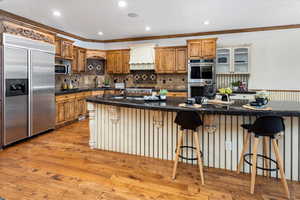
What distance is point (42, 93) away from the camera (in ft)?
13.0

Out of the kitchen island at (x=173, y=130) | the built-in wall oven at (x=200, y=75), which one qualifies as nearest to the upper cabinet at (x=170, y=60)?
the built-in wall oven at (x=200, y=75)

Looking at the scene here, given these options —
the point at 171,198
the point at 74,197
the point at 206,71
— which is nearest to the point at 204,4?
the point at 206,71

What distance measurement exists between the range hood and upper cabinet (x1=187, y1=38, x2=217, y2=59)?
4.31 feet

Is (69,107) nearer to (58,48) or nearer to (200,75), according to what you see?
(58,48)

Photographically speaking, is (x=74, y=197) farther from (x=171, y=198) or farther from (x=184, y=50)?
(x=184, y=50)

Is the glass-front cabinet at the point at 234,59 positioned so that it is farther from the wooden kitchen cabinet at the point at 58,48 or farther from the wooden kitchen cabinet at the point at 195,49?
the wooden kitchen cabinet at the point at 58,48

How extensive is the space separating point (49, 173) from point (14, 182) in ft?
1.25

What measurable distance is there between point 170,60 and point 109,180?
4.47m

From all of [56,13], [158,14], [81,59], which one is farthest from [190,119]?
[81,59]

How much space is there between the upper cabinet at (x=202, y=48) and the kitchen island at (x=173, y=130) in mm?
2784

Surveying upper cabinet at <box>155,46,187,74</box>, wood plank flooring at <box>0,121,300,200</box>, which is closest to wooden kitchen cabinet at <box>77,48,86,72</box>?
upper cabinet at <box>155,46,187,74</box>

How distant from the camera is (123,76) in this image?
22.6 feet

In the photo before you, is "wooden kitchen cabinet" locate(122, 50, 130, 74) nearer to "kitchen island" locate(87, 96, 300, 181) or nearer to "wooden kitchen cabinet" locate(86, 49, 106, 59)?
"wooden kitchen cabinet" locate(86, 49, 106, 59)

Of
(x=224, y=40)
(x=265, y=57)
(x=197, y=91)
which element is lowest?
(x=197, y=91)
